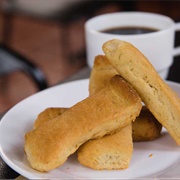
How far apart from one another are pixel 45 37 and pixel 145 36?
167cm

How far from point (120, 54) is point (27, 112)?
165 millimetres

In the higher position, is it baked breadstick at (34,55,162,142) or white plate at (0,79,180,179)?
baked breadstick at (34,55,162,142)

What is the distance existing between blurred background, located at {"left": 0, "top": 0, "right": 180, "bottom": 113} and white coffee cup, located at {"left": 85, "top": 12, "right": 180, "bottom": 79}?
29cm

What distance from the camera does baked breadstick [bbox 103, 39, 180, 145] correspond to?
0.47m

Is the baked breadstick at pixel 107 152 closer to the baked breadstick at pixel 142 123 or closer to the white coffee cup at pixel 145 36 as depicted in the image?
the baked breadstick at pixel 142 123

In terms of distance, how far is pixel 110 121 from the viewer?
0.45 m

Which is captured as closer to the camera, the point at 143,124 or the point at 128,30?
the point at 143,124

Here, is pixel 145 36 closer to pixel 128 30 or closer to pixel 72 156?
pixel 128 30

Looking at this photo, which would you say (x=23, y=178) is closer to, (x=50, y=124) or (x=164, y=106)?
(x=50, y=124)

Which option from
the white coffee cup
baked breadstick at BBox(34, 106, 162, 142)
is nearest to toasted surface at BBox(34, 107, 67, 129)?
baked breadstick at BBox(34, 106, 162, 142)

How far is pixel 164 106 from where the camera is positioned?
0.47 metres

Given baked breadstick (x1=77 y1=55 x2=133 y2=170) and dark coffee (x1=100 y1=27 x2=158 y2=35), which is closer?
baked breadstick (x1=77 y1=55 x2=133 y2=170)

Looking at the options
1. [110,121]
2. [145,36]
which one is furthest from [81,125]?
[145,36]

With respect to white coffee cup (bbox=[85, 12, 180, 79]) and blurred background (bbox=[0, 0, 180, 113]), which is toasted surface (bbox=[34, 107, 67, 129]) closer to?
white coffee cup (bbox=[85, 12, 180, 79])
